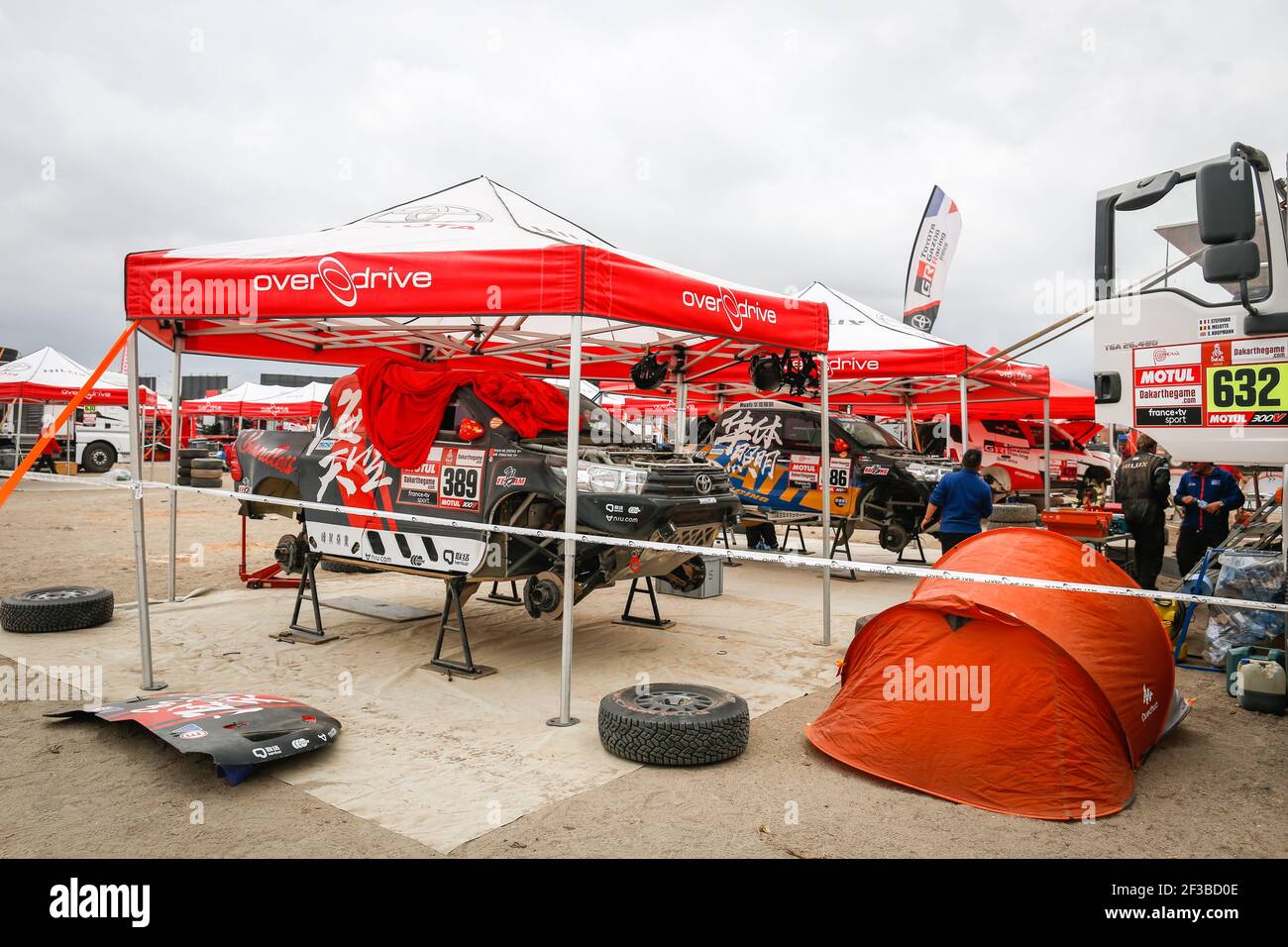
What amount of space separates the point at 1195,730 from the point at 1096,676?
6.08 feet

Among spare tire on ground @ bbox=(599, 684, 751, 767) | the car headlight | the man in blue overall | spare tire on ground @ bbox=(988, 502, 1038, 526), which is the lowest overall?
spare tire on ground @ bbox=(599, 684, 751, 767)

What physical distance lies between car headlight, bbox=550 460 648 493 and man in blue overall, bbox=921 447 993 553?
3774mm

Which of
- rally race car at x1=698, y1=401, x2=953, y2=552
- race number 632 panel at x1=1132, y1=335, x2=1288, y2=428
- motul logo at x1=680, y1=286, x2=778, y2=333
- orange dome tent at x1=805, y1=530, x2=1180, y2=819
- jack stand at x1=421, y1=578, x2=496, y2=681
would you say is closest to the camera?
orange dome tent at x1=805, y1=530, x2=1180, y2=819

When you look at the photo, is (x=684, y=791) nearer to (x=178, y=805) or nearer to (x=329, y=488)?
(x=178, y=805)

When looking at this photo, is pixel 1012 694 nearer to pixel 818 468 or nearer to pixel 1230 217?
pixel 1230 217

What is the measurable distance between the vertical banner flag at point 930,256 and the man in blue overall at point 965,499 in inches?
324

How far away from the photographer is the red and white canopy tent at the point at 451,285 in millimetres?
5238

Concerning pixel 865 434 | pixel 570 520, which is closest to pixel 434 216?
pixel 570 520

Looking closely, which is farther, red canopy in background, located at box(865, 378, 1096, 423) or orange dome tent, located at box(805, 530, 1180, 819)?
red canopy in background, located at box(865, 378, 1096, 423)

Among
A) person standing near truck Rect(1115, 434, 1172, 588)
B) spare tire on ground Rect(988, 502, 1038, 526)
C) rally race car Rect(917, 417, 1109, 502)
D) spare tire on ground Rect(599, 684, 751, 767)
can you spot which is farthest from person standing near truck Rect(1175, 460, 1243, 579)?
rally race car Rect(917, 417, 1109, 502)

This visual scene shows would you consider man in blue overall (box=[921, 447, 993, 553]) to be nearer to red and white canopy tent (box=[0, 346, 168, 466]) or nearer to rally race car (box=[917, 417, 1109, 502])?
rally race car (box=[917, 417, 1109, 502])

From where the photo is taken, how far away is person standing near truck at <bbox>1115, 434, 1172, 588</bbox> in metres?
9.09

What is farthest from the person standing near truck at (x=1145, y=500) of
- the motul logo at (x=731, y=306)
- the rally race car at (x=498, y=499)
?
the rally race car at (x=498, y=499)

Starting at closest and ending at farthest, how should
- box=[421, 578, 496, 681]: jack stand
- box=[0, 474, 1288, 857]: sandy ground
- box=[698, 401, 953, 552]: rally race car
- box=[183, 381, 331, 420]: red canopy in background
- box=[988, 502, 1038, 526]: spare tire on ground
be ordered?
1. box=[0, 474, 1288, 857]: sandy ground
2. box=[421, 578, 496, 681]: jack stand
3. box=[698, 401, 953, 552]: rally race car
4. box=[988, 502, 1038, 526]: spare tire on ground
5. box=[183, 381, 331, 420]: red canopy in background
